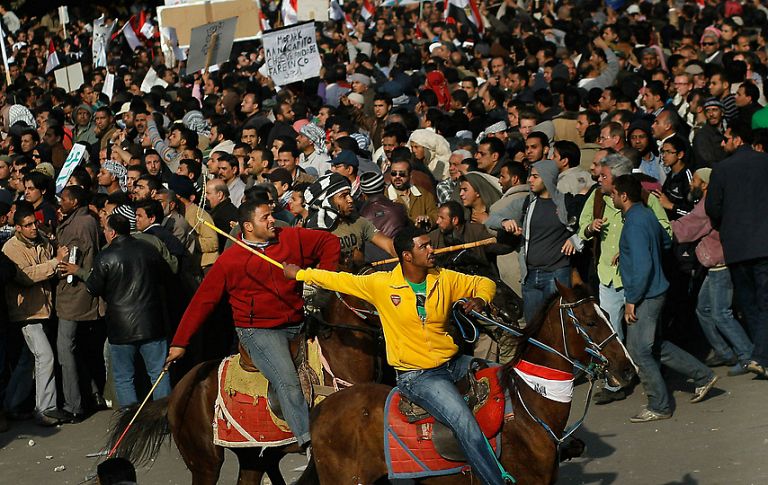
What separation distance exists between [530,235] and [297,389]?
11.9ft

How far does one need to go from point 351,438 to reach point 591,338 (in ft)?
5.25

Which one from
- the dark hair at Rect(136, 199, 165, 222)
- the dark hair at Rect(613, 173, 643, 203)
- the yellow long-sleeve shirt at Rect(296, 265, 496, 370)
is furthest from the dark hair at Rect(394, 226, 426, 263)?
the dark hair at Rect(136, 199, 165, 222)

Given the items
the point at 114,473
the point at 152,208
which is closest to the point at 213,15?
the point at 152,208

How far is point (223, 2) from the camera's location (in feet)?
75.0

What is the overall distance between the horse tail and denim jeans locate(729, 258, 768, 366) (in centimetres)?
542

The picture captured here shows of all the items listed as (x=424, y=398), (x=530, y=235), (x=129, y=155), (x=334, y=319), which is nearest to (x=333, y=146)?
(x=129, y=155)

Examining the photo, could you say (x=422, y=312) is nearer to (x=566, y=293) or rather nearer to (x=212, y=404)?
(x=566, y=293)

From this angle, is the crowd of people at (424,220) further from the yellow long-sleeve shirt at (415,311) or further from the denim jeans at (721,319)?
the yellow long-sleeve shirt at (415,311)

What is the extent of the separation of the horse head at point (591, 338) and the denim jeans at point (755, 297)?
403 centimetres

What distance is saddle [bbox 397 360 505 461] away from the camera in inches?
292

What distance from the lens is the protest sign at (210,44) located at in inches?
777

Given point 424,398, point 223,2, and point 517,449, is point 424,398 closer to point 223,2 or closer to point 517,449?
point 517,449

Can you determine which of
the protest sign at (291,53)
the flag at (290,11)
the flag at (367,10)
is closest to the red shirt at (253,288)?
the protest sign at (291,53)

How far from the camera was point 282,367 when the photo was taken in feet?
27.9
